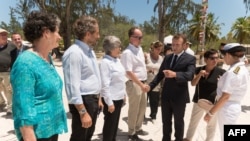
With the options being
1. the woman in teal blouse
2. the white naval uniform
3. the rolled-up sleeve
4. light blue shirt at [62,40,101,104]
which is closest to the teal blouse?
the woman in teal blouse

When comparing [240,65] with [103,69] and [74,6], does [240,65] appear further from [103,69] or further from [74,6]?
[74,6]

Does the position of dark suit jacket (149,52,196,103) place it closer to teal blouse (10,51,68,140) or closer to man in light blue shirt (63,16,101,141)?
man in light blue shirt (63,16,101,141)

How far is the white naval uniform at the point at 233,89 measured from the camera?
105 inches

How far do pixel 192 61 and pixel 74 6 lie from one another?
88.5ft

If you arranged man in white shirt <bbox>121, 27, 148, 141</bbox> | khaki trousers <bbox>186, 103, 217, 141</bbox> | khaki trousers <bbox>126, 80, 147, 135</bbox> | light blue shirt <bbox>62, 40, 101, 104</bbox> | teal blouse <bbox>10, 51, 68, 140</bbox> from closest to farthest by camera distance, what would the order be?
teal blouse <bbox>10, 51, 68, 140</bbox>, light blue shirt <bbox>62, 40, 101, 104</bbox>, khaki trousers <bbox>186, 103, 217, 141</bbox>, man in white shirt <bbox>121, 27, 148, 141</bbox>, khaki trousers <bbox>126, 80, 147, 135</bbox>

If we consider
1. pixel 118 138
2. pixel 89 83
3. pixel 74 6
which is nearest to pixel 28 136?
pixel 89 83

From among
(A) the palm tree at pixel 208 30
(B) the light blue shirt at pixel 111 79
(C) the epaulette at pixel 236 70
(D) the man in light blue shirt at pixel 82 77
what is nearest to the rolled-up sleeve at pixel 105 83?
(B) the light blue shirt at pixel 111 79

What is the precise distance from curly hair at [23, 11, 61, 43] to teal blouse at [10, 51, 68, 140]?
0.45 ft

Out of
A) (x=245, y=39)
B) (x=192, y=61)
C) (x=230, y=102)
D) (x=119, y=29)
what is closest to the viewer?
(x=230, y=102)

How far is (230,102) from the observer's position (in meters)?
2.80

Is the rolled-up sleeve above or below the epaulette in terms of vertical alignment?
below

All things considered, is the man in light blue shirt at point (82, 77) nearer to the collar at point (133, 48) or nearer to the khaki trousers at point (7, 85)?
the collar at point (133, 48)

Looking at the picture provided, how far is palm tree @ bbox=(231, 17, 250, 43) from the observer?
48875 millimetres

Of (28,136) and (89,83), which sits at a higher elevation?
(89,83)
